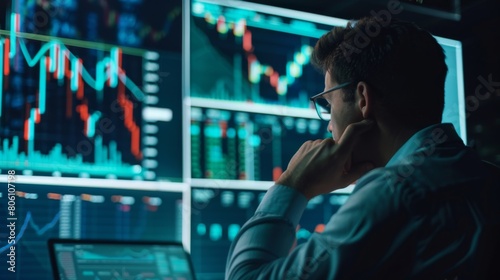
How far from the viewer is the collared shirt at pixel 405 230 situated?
0.84 metres

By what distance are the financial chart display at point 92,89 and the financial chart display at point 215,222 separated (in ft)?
0.37

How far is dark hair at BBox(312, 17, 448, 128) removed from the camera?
105 cm

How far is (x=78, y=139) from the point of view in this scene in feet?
5.55

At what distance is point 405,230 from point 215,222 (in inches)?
42.6

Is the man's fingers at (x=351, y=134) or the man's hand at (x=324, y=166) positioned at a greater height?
the man's fingers at (x=351, y=134)

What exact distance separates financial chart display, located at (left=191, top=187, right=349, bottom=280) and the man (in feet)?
2.42

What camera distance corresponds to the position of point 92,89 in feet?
5.70

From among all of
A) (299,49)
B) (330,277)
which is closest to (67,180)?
(299,49)

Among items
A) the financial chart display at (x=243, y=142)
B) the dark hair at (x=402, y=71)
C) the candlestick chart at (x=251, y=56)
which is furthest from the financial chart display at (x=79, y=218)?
the dark hair at (x=402, y=71)

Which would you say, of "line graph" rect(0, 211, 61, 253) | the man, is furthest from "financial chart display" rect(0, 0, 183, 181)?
the man

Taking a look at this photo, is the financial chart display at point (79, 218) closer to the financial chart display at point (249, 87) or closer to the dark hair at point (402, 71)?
the financial chart display at point (249, 87)

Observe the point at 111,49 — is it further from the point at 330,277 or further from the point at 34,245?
the point at 330,277

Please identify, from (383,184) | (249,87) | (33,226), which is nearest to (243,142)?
(249,87)

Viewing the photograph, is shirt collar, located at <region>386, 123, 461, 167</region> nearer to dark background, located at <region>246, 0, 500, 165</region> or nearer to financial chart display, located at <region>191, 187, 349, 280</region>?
financial chart display, located at <region>191, 187, 349, 280</region>
